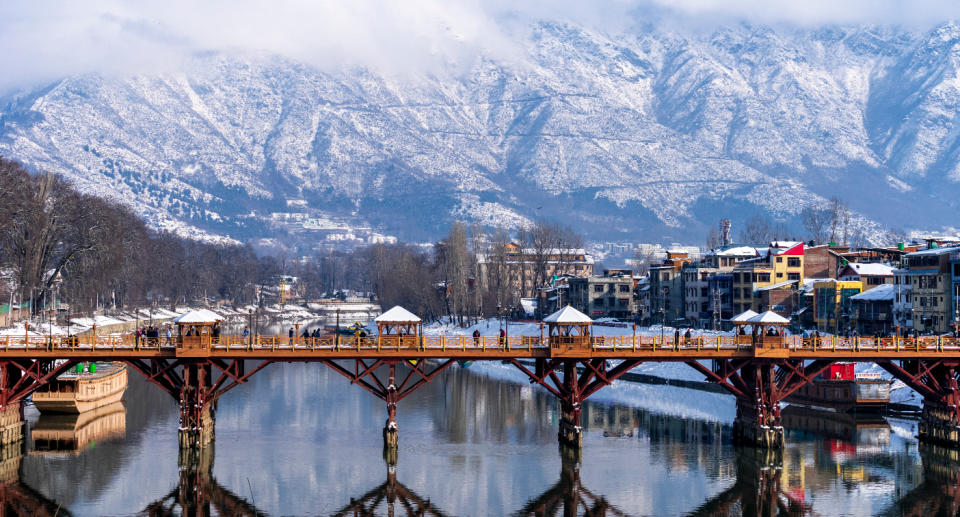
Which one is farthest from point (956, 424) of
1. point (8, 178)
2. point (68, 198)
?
point (68, 198)

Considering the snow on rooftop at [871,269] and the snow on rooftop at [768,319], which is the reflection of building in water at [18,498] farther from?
the snow on rooftop at [871,269]

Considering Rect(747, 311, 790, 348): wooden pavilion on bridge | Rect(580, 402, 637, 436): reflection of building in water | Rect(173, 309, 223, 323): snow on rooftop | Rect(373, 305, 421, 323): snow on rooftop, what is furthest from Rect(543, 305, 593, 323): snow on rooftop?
Rect(173, 309, 223, 323): snow on rooftop

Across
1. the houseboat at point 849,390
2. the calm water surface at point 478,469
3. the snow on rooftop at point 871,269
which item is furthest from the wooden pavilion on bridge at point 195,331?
the snow on rooftop at point 871,269

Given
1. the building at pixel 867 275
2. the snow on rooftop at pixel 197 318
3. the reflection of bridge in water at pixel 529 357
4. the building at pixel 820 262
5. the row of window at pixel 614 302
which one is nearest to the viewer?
the snow on rooftop at pixel 197 318

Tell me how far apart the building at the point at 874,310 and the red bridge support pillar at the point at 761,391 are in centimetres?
5238

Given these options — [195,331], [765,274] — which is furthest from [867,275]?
[195,331]

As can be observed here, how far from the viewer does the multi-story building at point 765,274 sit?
155 metres

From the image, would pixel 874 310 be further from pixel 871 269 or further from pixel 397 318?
pixel 397 318

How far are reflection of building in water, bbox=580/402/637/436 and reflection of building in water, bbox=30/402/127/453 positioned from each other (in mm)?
34131

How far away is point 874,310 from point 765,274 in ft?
81.5

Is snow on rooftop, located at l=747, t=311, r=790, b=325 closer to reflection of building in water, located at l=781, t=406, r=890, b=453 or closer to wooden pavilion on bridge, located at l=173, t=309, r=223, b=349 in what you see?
reflection of building in water, located at l=781, t=406, r=890, b=453

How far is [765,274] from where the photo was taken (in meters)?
155

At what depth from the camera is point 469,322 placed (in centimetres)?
19238

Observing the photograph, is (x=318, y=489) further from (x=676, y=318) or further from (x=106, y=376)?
(x=676, y=318)
